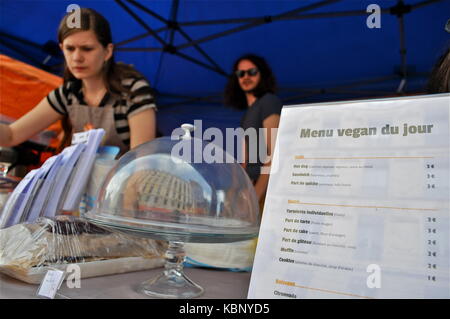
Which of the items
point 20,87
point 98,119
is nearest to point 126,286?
point 98,119

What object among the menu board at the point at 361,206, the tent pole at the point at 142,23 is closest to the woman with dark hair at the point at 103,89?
the menu board at the point at 361,206

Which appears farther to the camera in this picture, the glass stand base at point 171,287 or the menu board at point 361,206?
the glass stand base at point 171,287

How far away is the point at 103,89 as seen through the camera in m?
1.16

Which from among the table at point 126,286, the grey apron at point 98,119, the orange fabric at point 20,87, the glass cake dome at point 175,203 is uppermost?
the orange fabric at point 20,87

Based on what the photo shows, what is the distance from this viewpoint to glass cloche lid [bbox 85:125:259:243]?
48 cm

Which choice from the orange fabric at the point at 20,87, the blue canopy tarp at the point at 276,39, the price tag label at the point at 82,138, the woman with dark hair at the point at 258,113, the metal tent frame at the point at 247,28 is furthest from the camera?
the blue canopy tarp at the point at 276,39

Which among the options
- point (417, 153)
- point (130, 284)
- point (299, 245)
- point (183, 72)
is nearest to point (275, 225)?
point (299, 245)

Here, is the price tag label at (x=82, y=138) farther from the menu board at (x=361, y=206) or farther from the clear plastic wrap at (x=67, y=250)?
the menu board at (x=361, y=206)

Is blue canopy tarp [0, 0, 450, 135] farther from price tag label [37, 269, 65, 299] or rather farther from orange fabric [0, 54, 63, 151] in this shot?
price tag label [37, 269, 65, 299]

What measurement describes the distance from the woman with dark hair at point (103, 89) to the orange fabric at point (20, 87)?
1.88ft

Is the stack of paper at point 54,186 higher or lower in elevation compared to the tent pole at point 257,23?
lower

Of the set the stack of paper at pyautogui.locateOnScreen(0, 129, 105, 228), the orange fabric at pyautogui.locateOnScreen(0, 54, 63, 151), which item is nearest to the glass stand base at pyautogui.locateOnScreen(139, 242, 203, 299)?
the stack of paper at pyautogui.locateOnScreen(0, 129, 105, 228)

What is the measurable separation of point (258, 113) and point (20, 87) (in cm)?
117

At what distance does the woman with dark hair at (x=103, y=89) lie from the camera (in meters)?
1.10
